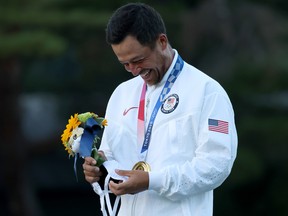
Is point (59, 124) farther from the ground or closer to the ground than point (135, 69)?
closer to the ground

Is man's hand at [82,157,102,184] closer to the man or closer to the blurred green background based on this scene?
the man

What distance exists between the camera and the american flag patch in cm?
417

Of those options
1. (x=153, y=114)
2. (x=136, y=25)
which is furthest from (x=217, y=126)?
(x=136, y=25)

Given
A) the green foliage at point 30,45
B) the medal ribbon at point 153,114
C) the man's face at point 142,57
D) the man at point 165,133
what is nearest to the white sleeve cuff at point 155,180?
the man at point 165,133

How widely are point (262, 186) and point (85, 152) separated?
45.3 feet

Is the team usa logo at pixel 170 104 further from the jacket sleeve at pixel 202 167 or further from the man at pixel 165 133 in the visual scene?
the jacket sleeve at pixel 202 167

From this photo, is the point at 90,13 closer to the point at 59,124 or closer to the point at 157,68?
the point at 59,124

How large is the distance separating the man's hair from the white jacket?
0.19 metres

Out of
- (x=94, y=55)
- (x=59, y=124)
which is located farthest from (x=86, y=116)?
(x=59, y=124)

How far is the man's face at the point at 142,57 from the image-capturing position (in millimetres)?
4215

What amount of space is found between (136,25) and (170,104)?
1.14ft

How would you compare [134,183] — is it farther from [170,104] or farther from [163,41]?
[163,41]

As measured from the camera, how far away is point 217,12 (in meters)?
15.0

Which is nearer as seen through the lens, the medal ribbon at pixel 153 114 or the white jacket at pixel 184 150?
the white jacket at pixel 184 150
